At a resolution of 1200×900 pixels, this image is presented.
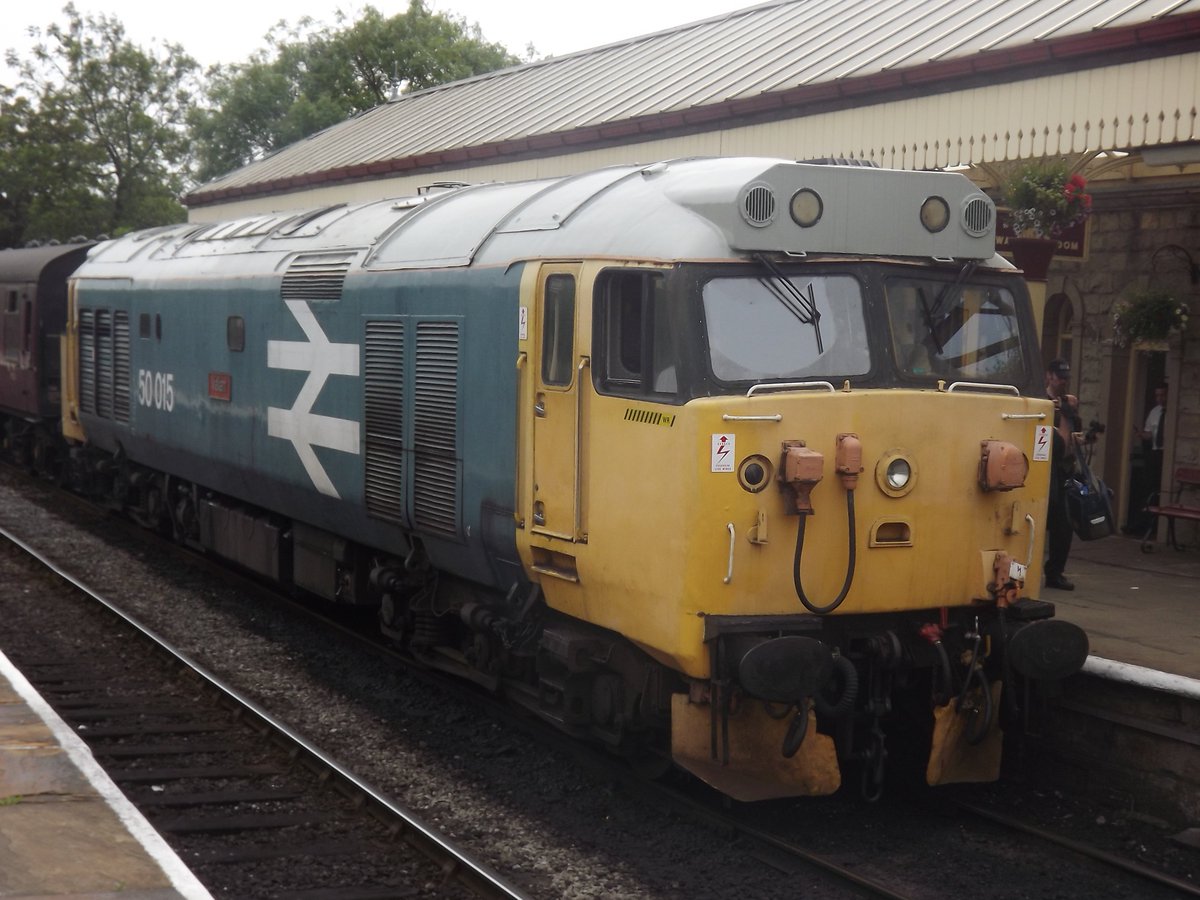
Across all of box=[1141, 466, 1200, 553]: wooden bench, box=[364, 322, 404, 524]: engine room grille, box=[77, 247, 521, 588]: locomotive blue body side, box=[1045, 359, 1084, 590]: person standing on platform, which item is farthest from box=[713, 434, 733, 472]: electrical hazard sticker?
box=[1141, 466, 1200, 553]: wooden bench

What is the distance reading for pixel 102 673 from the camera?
1045 cm

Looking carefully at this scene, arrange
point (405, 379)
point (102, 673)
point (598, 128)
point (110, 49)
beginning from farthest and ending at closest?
point (110, 49) < point (598, 128) < point (102, 673) < point (405, 379)

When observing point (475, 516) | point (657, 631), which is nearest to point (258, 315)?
point (475, 516)

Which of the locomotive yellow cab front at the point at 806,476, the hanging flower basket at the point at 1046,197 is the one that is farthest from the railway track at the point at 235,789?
the hanging flower basket at the point at 1046,197

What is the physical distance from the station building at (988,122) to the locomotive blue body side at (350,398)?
15.5ft

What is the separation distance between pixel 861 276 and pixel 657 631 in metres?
2.00

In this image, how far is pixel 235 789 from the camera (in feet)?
26.0

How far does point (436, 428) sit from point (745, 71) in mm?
8432

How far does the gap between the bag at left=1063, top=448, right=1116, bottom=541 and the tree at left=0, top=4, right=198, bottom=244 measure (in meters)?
52.0

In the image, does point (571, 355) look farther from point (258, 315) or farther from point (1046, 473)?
point (258, 315)

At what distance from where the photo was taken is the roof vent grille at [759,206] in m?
6.72

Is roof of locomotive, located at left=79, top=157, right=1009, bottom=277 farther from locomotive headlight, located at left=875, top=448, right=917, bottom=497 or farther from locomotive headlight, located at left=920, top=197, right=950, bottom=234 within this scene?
locomotive headlight, located at left=875, top=448, right=917, bottom=497

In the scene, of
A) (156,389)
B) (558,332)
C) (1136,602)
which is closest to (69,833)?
(558,332)

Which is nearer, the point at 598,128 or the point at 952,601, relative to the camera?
the point at 952,601
